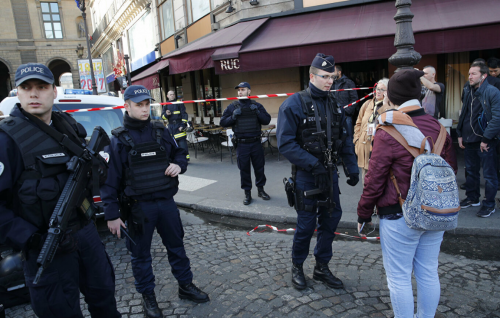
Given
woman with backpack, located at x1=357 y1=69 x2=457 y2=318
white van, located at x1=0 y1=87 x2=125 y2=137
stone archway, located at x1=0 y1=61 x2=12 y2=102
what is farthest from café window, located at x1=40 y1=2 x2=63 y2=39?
woman with backpack, located at x1=357 y1=69 x2=457 y2=318

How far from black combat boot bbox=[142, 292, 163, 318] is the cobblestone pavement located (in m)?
0.10

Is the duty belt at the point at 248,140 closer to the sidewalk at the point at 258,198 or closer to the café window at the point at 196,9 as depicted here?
the sidewalk at the point at 258,198

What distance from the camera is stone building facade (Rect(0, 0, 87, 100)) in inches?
1404

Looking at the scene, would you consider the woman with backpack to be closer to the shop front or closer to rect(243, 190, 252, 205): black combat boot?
rect(243, 190, 252, 205): black combat boot

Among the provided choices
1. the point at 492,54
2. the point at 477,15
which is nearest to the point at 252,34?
the point at 477,15

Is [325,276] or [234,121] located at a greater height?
[234,121]

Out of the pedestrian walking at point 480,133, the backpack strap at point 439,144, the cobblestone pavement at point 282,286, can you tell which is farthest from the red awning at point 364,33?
the backpack strap at point 439,144

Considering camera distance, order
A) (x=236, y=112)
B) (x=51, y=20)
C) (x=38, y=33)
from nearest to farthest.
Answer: (x=236, y=112)
(x=38, y=33)
(x=51, y=20)

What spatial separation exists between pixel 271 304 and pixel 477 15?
709cm

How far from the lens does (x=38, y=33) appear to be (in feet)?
123

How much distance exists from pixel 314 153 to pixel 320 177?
0.75ft

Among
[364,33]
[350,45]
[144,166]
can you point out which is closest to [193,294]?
[144,166]

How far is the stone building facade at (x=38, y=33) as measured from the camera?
35656 millimetres

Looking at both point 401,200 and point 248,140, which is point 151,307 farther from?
point 248,140
